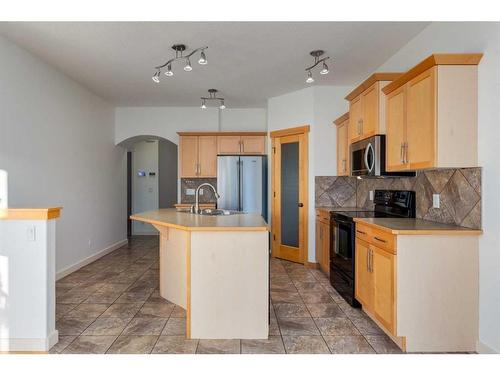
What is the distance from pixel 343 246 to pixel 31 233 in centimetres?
286

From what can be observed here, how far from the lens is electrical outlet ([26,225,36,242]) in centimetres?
245

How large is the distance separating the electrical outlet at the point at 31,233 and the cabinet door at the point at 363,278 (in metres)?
2.70

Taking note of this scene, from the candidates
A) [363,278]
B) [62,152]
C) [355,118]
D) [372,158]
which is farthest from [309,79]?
[62,152]

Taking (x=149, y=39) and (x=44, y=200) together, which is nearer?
(x=149, y=39)

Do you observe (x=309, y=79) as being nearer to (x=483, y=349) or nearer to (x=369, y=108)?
(x=369, y=108)

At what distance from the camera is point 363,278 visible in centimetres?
299

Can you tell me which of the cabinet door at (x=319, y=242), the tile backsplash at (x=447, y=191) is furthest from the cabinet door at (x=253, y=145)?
the tile backsplash at (x=447, y=191)

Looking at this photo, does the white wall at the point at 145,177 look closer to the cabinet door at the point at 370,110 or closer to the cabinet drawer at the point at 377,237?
the cabinet door at the point at 370,110

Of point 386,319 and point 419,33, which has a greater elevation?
point 419,33

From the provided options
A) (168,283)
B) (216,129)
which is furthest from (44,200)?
(216,129)

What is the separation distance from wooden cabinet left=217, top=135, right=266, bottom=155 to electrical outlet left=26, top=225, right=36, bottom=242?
381cm

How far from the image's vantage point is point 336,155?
4926mm
